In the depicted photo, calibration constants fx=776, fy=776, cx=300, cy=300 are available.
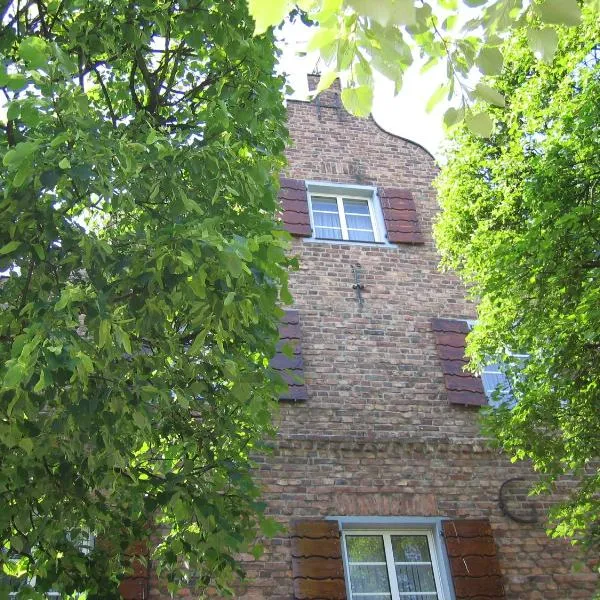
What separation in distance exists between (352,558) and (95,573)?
147 inches

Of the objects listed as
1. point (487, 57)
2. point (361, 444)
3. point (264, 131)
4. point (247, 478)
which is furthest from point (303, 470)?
point (487, 57)

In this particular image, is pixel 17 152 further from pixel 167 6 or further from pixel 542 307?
pixel 542 307

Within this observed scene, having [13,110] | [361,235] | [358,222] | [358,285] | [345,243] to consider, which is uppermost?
[358,222]

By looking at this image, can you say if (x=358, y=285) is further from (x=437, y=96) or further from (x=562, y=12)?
(x=562, y=12)

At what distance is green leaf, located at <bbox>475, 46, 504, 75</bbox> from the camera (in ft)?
8.38

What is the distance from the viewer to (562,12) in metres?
2.27

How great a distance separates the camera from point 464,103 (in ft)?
8.93

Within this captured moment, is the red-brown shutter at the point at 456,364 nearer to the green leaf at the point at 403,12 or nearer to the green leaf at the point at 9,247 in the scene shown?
the green leaf at the point at 9,247

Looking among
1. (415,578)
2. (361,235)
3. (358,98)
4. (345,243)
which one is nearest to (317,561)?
(415,578)

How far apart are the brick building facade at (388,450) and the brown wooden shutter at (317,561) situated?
0.01 m

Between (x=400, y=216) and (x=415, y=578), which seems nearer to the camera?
(x=415, y=578)

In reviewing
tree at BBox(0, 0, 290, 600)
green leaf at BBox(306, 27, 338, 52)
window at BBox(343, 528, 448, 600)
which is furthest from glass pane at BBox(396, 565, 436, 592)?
green leaf at BBox(306, 27, 338, 52)

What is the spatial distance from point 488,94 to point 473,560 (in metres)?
6.43

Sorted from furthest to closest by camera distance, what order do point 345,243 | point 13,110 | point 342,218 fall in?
point 342,218 < point 345,243 < point 13,110
